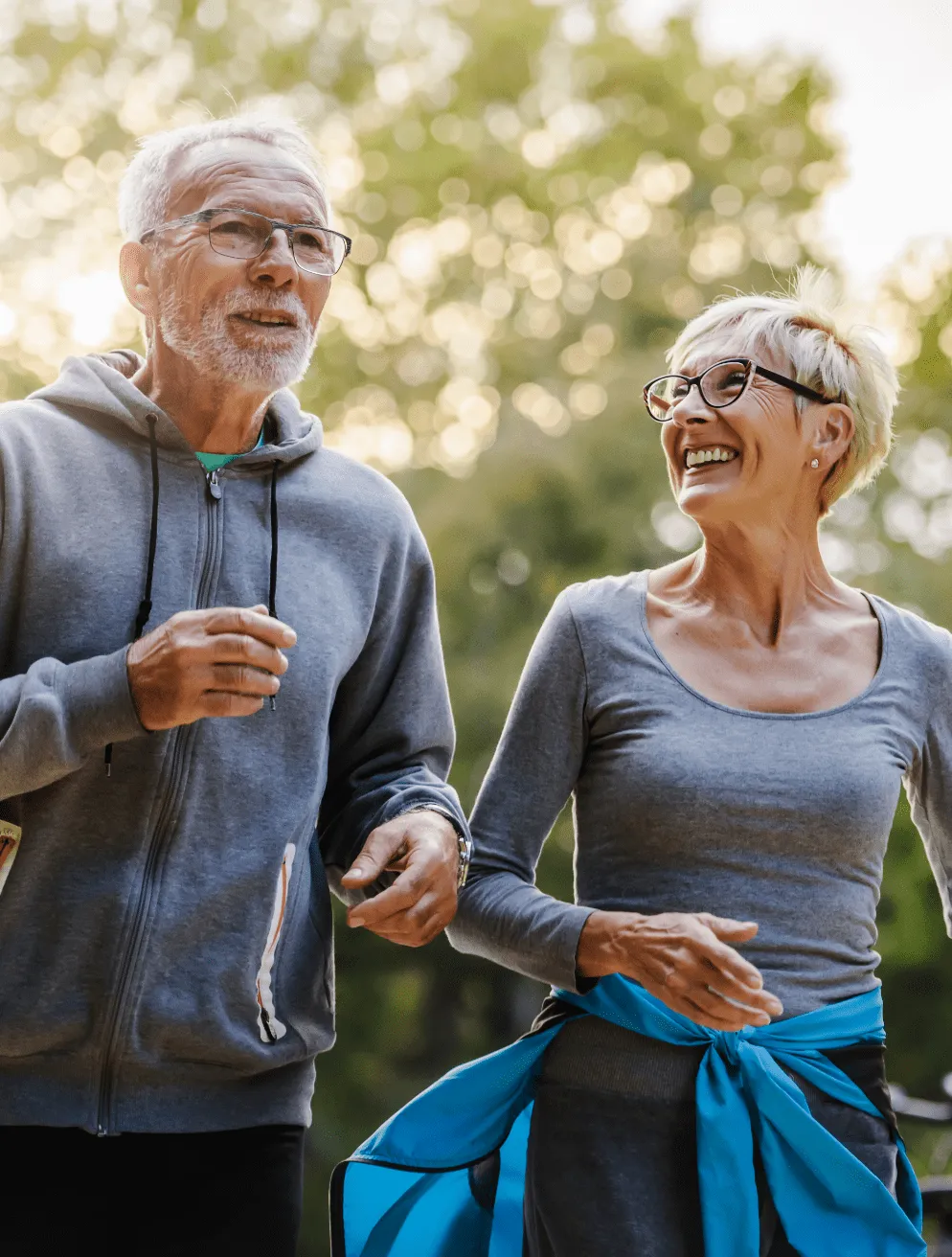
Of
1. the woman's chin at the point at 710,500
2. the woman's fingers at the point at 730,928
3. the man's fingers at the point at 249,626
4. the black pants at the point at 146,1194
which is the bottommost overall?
the black pants at the point at 146,1194

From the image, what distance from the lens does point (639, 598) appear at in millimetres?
2449

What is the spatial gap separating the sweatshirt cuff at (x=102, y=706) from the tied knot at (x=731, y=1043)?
36.0 inches

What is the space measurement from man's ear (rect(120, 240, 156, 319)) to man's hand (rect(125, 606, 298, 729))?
69 cm

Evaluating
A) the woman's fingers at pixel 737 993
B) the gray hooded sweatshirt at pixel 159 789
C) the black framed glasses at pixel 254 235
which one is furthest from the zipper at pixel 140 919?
the woman's fingers at pixel 737 993

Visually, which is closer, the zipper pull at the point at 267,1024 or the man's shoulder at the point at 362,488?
the zipper pull at the point at 267,1024

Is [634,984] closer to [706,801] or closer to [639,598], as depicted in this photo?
[706,801]

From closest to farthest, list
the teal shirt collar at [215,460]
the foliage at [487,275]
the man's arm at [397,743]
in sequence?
1. the man's arm at [397,743]
2. the teal shirt collar at [215,460]
3. the foliage at [487,275]

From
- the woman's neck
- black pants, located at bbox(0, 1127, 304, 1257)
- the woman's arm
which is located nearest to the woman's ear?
the woman's neck

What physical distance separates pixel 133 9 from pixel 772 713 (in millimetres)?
13286

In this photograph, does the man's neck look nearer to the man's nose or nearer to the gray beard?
the gray beard

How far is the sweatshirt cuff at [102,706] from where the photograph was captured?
1.86 meters

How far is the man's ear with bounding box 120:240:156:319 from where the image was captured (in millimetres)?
2326

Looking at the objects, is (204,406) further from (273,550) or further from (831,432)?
(831,432)

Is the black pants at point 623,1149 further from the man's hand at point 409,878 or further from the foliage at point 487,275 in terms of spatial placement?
the foliage at point 487,275
